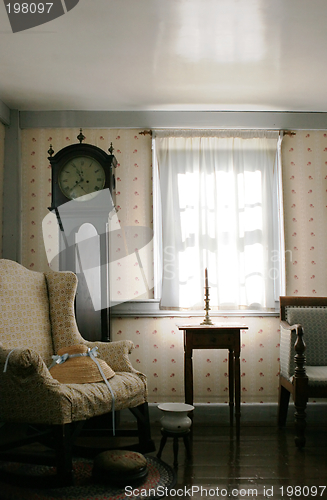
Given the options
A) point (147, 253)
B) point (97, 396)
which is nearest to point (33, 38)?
point (147, 253)

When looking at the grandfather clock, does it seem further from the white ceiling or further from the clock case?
the white ceiling

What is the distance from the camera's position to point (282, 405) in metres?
3.41

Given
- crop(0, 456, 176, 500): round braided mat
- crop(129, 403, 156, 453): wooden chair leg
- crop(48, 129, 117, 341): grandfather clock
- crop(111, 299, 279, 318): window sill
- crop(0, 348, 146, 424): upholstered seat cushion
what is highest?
crop(48, 129, 117, 341): grandfather clock

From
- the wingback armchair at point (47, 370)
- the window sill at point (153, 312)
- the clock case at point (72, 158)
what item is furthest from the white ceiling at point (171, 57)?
the window sill at point (153, 312)

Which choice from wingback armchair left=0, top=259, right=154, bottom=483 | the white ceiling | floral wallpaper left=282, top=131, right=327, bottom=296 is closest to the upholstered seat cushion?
wingback armchair left=0, top=259, right=154, bottom=483

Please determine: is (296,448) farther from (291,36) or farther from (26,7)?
(26,7)

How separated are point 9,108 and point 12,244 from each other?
3.74 ft

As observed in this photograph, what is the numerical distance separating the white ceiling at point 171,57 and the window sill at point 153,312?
1641 mm

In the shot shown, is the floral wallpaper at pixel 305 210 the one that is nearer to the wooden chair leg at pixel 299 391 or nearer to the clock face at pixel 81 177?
the wooden chair leg at pixel 299 391

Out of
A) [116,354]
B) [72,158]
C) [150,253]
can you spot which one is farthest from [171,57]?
[116,354]

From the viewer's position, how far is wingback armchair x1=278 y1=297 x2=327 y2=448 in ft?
9.57

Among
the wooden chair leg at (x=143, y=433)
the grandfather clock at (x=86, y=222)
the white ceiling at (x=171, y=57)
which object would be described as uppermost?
the white ceiling at (x=171, y=57)

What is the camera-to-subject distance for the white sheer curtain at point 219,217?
12.2 feet

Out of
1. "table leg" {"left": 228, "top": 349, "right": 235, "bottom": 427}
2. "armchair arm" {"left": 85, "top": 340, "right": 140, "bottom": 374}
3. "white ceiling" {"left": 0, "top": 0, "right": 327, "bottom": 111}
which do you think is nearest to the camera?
"white ceiling" {"left": 0, "top": 0, "right": 327, "bottom": 111}
